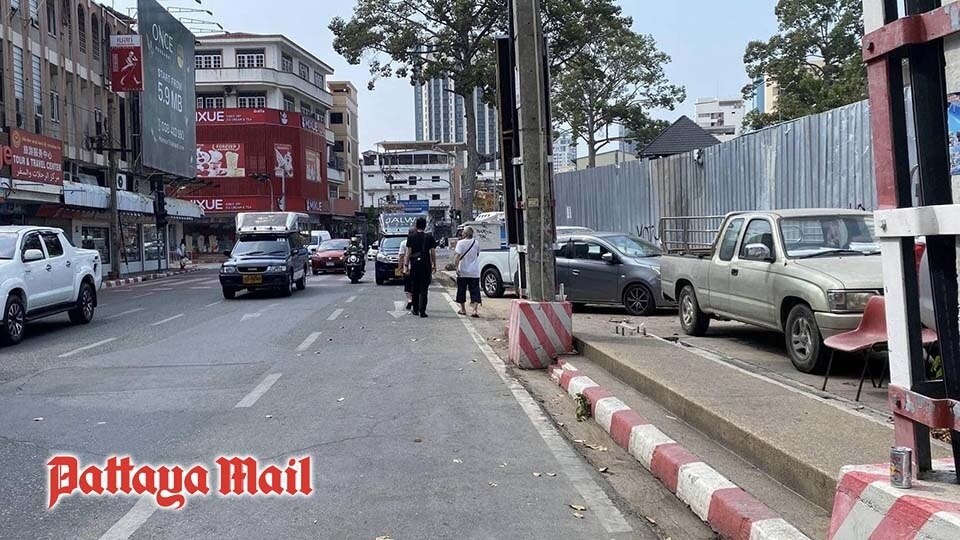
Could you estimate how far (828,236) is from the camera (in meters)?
9.28

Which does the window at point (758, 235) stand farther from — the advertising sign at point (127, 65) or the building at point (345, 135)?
the building at point (345, 135)

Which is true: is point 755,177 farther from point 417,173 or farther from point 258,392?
point 417,173

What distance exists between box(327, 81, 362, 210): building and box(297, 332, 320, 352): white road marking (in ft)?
246

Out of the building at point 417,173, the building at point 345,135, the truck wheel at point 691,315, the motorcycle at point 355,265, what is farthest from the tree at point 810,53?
the building at point 417,173

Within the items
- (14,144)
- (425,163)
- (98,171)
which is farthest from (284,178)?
(425,163)

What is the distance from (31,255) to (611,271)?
9933 millimetres

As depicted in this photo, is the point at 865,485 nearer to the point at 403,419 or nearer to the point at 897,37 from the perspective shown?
the point at 897,37

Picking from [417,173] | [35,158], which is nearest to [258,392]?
[35,158]

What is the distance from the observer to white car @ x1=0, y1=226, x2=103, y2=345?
12.9m

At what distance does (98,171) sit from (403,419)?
118 feet

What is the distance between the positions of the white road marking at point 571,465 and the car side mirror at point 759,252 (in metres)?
2.96

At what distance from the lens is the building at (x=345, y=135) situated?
89875mm

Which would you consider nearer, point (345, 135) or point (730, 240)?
point (730, 240)

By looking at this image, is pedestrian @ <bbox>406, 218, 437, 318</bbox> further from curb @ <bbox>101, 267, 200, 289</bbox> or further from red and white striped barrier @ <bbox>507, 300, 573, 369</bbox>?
curb @ <bbox>101, 267, 200, 289</bbox>
